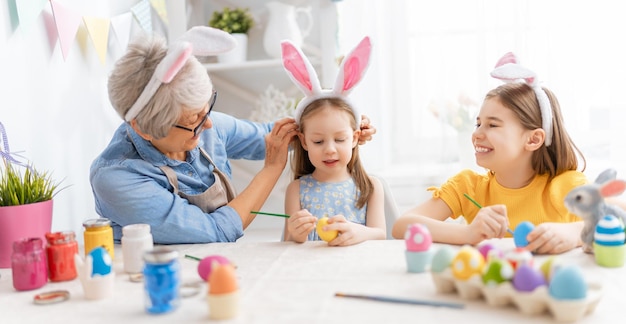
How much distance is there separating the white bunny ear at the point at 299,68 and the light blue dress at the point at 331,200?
276mm

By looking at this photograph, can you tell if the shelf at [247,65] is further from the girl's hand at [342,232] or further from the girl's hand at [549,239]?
the girl's hand at [549,239]

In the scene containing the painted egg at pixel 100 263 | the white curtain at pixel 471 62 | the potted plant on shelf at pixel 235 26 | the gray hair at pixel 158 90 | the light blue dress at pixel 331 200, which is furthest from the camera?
the potted plant on shelf at pixel 235 26

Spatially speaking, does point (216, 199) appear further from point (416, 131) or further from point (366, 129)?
point (416, 131)

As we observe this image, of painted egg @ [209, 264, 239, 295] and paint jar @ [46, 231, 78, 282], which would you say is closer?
painted egg @ [209, 264, 239, 295]

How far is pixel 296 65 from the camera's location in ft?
5.49

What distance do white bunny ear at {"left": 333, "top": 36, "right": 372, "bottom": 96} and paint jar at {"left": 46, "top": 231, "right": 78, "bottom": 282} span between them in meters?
0.81

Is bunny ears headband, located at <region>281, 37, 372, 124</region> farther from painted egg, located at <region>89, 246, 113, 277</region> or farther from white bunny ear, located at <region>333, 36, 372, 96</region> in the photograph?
painted egg, located at <region>89, 246, 113, 277</region>

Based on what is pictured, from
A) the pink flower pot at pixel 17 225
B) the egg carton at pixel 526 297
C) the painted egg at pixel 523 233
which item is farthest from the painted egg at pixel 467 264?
the pink flower pot at pixel 17 225

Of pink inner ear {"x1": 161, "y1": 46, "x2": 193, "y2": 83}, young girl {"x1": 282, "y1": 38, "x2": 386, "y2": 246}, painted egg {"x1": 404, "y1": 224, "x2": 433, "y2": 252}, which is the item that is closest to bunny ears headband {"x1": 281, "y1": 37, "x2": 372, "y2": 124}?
young girl {"x1": 282, "y1": 38, "x2": 386, "y2": 246}

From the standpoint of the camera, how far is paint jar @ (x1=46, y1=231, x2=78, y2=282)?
1.27 m

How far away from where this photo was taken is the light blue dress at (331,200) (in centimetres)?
177

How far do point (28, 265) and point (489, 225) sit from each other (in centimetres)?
97

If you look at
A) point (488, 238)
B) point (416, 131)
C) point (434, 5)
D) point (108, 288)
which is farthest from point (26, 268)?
point (434, 5)

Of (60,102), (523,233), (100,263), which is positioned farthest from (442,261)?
(60,102)
